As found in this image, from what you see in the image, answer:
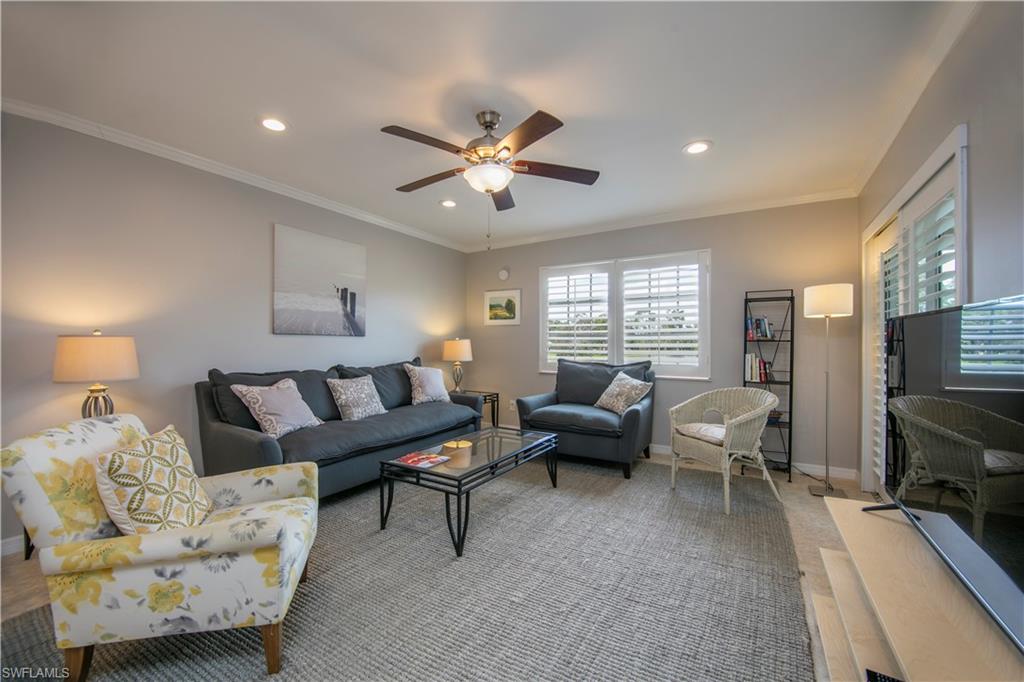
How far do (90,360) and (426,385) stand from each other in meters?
2.54

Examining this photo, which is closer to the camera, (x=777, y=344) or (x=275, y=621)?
(x=275, y=621)

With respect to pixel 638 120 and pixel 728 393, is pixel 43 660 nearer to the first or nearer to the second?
pixel 638 120

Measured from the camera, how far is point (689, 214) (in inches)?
165

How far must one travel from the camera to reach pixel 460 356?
5020mm

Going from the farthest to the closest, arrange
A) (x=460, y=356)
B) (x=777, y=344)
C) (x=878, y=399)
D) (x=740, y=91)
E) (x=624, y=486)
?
(x=460, y=356), (x=777, y=344), (x=624, y=486), (x=878, y=399), (x=740, y=91)

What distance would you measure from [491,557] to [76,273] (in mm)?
3068

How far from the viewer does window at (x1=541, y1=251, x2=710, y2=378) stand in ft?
13.8

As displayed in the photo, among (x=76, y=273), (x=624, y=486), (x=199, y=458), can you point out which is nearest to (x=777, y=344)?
(x=624, y=486)

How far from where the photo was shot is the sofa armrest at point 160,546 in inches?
51.8

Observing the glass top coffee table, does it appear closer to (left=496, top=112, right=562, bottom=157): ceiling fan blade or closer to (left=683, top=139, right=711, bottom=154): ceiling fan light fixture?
(left=496, top=112, right=562, bottom=157): ceiling fan blade

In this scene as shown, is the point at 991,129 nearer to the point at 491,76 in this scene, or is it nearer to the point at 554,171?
the point at 554,171

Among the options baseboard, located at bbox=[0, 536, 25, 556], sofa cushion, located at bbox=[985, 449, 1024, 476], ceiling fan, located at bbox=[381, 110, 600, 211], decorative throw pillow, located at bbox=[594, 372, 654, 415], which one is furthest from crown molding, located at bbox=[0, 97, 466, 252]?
sofa cushion, located at bbox=[985, 449, 1024, 476]

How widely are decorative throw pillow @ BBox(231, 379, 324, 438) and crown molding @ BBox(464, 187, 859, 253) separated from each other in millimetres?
3279

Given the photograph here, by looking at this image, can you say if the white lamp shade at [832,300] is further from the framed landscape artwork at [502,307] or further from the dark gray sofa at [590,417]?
the framed landscape artwork at [502,307]
